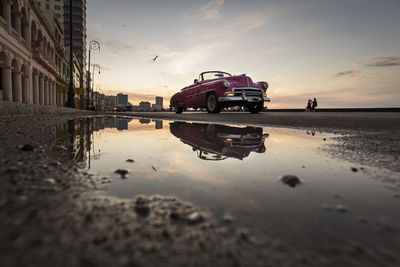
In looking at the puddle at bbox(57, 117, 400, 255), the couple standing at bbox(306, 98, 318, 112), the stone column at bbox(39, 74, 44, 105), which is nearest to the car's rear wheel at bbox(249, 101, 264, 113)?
the puddle at bbox(57, 117, 400, 255)

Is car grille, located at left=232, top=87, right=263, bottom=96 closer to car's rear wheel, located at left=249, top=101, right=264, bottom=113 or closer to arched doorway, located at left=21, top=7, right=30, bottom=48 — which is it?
car's rear wheel, located at left=249, top=101, right=264, bottom=113

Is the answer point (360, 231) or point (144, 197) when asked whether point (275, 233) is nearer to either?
point (360, 231)

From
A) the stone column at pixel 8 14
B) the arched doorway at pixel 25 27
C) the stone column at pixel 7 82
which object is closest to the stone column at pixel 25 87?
the arched doorway at pixel 25 27

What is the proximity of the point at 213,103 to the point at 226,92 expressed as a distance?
1.13 meters

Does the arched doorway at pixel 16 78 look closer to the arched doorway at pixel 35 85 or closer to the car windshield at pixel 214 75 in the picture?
the arched doorway at pixel 35 85

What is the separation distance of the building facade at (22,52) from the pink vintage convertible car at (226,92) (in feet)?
42.9

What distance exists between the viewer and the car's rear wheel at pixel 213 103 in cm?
981

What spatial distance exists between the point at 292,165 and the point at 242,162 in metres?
0.30

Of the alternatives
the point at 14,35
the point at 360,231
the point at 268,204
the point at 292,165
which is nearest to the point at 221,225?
the point at 268,204

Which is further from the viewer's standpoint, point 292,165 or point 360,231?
point 292,165

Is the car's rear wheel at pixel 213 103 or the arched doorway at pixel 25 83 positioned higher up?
the arched doorway at pixel 25 83

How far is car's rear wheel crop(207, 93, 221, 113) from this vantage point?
32.2 ft

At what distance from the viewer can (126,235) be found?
1.66 feet

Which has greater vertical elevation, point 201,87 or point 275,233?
point 201,87
